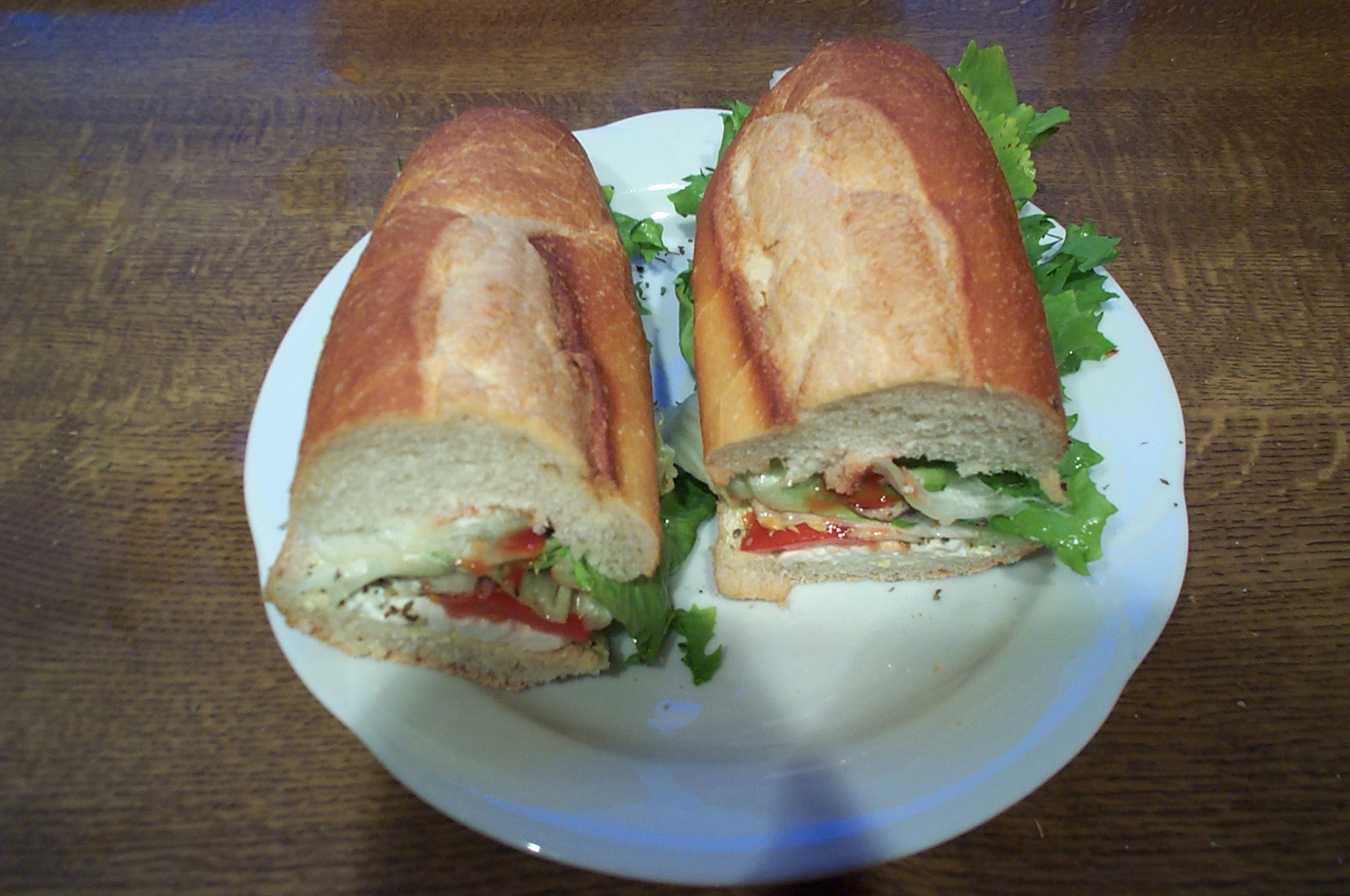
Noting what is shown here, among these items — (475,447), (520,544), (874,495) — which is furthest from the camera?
(874,495)

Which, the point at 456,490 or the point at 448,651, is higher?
the point at 456,490

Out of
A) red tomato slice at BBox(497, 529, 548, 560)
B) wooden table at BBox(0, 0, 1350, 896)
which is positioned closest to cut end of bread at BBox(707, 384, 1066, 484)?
red tomato slice at BBox(497, 529, 548, 560)

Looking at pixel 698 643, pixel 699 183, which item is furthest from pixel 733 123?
pixel 698 643

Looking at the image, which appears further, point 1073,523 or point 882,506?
point 882,506

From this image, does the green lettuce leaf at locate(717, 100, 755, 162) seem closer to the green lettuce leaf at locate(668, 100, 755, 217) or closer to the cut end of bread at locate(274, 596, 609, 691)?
the green lettuce leaf at locate(668, 100, 755, 217)

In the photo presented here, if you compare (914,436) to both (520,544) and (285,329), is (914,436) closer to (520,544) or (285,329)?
(520,544)

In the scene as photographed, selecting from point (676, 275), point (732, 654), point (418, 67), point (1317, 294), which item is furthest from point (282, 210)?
point (1317, 294)

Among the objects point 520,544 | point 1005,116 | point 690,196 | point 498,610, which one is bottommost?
point 498,610
